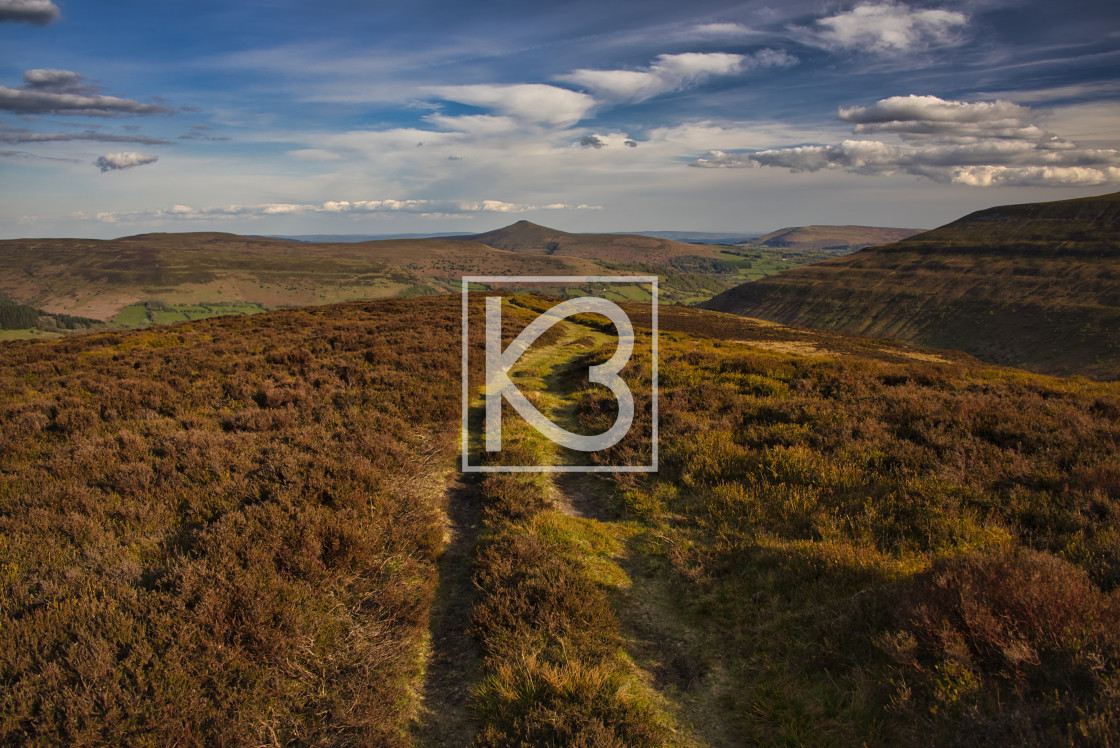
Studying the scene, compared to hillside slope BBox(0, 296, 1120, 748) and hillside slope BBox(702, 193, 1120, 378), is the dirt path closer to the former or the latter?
hillside slope BBox(0, 296, 1120, 748)

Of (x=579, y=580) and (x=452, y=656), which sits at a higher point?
(x=579, y=580)

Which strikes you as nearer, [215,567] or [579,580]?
[215,567]

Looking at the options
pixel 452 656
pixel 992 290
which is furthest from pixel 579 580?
pixel 992 290

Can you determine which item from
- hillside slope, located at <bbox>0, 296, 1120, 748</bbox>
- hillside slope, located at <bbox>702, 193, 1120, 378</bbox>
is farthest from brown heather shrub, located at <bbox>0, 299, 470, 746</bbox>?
hillside slope, located at <bbox>702, 193, 1120, 378</bbox>

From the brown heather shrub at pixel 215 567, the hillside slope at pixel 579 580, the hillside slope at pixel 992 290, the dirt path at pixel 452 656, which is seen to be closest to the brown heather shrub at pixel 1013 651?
the hillside slope at pixel 579 580

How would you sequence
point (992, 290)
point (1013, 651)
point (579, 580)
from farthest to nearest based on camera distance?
1. point (992, 290)
2. point (579, 580)
3. point (1013, 651)

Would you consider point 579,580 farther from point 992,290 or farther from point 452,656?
point 992,290

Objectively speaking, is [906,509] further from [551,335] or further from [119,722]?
[551,335]
